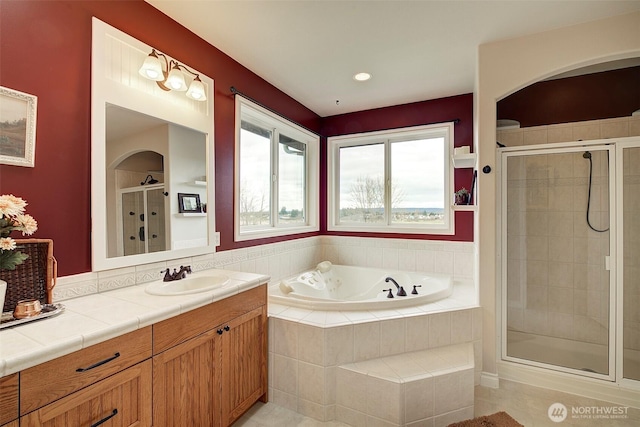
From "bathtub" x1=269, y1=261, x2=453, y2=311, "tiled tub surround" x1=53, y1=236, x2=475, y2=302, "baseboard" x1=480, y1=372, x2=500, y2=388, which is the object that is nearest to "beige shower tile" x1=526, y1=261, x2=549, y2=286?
"tiled tub surround" x1=53, y1=236, x2=475, y2=302

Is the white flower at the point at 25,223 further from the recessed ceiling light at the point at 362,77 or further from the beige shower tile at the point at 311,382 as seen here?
the recessed ceiling light at the point at 362,77

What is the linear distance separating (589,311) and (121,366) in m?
3.30

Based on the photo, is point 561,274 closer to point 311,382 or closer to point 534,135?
point 534,135

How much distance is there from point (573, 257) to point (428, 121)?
192 cm

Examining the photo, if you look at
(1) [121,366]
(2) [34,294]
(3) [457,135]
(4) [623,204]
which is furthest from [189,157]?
(4) [623,204]

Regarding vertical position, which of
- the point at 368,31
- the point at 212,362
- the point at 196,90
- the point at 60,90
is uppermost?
the point at 368,31

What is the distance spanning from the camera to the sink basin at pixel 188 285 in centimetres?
162

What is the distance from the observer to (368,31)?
208 cm

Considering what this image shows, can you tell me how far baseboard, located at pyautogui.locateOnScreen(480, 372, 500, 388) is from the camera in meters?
2.22

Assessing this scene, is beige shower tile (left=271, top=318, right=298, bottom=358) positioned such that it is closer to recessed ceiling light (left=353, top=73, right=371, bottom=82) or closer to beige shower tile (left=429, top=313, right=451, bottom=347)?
beige shower tile (left=429, top=313, right=451, bottom=347)

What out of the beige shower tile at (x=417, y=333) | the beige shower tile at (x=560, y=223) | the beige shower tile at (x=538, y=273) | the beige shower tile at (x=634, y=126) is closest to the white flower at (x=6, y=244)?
the beige shower tile at (x=417, y=333)

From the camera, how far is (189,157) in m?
2.10

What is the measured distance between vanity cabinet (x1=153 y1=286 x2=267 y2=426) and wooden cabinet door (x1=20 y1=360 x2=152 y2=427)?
6 centimetres

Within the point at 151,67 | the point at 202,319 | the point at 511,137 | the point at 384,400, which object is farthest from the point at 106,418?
the point at 511,137
